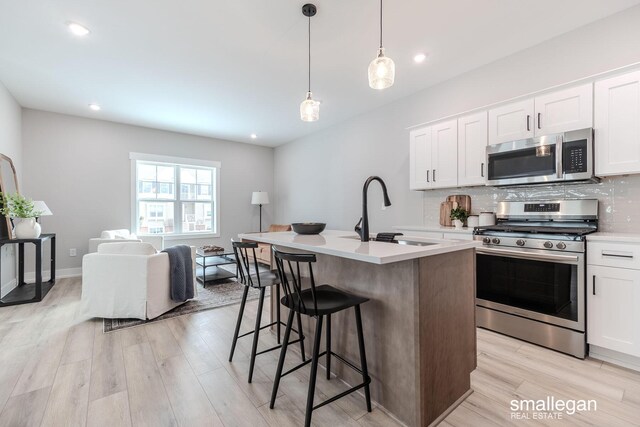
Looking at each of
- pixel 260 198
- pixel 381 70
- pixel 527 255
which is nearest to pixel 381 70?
pixel 381 70

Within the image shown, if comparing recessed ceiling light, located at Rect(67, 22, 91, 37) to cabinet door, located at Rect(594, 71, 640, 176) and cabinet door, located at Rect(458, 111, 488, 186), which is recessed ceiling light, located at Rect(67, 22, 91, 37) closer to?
cabinet door, located at Rect(458, 111, 488, 186)

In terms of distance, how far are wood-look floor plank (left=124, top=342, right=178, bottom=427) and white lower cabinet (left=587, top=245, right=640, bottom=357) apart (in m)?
2.90

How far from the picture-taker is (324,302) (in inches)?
63.4

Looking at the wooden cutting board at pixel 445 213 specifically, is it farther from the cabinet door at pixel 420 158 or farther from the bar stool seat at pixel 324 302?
the bar stool seat at pixel 324 302

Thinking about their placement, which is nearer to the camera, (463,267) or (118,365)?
(463,267)

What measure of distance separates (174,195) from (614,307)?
6.52m

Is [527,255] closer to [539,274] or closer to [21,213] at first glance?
[539,274]

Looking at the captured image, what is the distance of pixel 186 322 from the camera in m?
2.95

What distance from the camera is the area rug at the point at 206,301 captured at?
2916 millimetres

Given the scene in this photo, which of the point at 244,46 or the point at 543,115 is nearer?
the point at 543,115

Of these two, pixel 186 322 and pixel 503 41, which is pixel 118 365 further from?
pixel 503 41

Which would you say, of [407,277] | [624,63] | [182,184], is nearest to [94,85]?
[182,184]

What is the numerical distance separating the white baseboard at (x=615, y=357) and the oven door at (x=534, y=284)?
20cm

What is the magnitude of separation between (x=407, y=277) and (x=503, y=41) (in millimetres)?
2691
